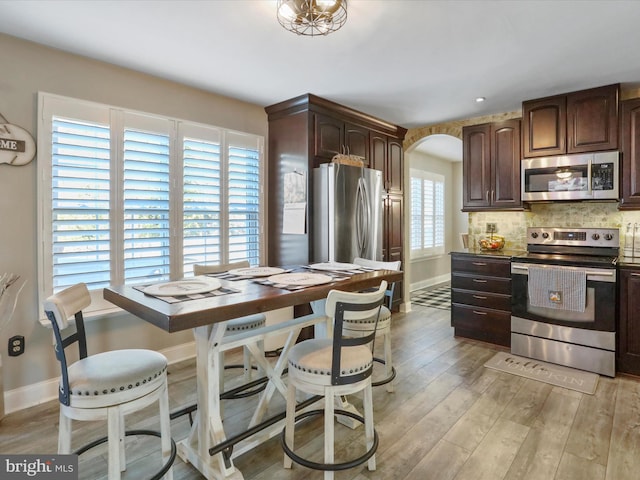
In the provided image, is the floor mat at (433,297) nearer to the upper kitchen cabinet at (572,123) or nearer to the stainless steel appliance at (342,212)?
the stainless steel appliance at (342,212)

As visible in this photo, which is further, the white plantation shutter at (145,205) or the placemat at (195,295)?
the white plantation shutter at (145,205)

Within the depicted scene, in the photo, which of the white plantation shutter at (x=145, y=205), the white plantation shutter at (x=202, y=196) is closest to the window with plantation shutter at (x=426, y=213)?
the white plantation shutter at (x=202, y=196)

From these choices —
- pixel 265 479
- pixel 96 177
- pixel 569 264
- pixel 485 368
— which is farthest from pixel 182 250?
pixel 569 264

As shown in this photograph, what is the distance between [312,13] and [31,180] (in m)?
2.16

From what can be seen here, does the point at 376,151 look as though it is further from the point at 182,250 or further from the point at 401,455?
the point at 401,455

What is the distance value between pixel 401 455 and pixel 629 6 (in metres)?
→ 2.82

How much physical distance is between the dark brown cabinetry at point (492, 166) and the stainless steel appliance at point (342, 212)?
46.4 inches

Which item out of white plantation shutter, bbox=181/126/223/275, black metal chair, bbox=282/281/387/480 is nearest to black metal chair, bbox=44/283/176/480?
black metal chair, bbox=282/281/387/480

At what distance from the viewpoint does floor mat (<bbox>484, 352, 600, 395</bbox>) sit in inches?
109

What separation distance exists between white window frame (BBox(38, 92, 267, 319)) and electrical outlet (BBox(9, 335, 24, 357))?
19 centimetres

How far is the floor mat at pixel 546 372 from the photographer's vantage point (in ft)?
9.12

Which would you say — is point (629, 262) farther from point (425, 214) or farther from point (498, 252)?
point (425, 214)

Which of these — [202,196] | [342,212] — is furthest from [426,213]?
[202,196]

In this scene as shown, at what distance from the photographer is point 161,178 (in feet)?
9.96
